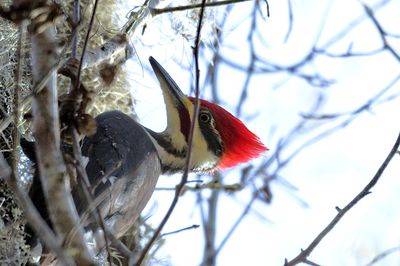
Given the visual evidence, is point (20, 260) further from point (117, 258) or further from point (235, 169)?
point (235, 169)

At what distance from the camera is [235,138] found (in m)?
3.65

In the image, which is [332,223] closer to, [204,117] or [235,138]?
[235,138]

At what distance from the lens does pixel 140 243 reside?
13.0ft

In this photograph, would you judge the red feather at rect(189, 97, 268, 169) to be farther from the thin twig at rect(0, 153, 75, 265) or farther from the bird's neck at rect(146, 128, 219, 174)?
the thin twig at rect(0, 153, 75, 265)

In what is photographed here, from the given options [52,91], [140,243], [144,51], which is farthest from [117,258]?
[52,91]

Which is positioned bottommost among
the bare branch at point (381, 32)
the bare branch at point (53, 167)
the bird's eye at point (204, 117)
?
the bare branch at point (53, 167)

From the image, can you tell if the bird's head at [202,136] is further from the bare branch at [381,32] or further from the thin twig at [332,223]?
the thin twig at [332,223]

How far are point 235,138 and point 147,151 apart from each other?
0.53m

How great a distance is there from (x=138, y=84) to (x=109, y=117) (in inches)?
30.1

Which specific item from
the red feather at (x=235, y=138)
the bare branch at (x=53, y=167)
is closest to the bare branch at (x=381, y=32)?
the red feather at (x=235, y=138)

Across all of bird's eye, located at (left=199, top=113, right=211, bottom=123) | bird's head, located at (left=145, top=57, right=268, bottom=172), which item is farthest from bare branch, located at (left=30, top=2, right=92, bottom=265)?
bird's eye, located at (left=199, top=113, right=211, bottom=123)

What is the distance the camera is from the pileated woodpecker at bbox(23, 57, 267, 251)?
9.86 feet

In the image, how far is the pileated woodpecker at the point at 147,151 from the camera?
3004 mm

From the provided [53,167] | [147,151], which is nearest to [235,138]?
[147,151]
